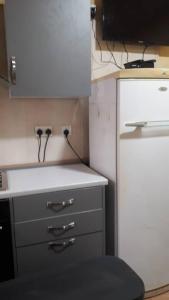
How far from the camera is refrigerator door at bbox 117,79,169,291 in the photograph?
4.99 feet

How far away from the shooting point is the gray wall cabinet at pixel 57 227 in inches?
57.2

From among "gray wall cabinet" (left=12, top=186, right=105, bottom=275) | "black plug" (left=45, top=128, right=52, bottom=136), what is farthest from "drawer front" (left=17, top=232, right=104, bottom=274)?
"black plug" (left=45, top=128, right=52, bottom=136)

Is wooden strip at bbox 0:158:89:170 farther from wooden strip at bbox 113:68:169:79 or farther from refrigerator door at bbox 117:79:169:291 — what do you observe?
wooden strip at bbox 113:68:169:79

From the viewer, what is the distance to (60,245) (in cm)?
154

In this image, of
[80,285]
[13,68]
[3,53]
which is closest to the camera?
[80,285]

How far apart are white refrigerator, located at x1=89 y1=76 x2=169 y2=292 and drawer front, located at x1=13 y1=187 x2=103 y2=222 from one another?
0.14 metres

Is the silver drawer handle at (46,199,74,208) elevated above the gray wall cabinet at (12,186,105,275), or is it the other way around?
the silver drawer handle at (46,199,74,208)

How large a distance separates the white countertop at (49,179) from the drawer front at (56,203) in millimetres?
34

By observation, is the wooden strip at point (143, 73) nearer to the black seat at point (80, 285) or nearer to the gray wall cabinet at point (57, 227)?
the gray wall cabinet at point (57, 227)

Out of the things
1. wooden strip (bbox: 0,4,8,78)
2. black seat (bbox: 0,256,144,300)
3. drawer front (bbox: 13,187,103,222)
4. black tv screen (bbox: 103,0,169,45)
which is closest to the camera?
black seat (bbox: 0,256,144,300)

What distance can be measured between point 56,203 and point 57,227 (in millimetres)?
145

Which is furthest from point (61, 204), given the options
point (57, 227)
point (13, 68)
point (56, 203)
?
point (13, 68)

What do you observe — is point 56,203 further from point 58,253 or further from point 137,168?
point 137,168

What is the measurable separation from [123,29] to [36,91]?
896 mm
